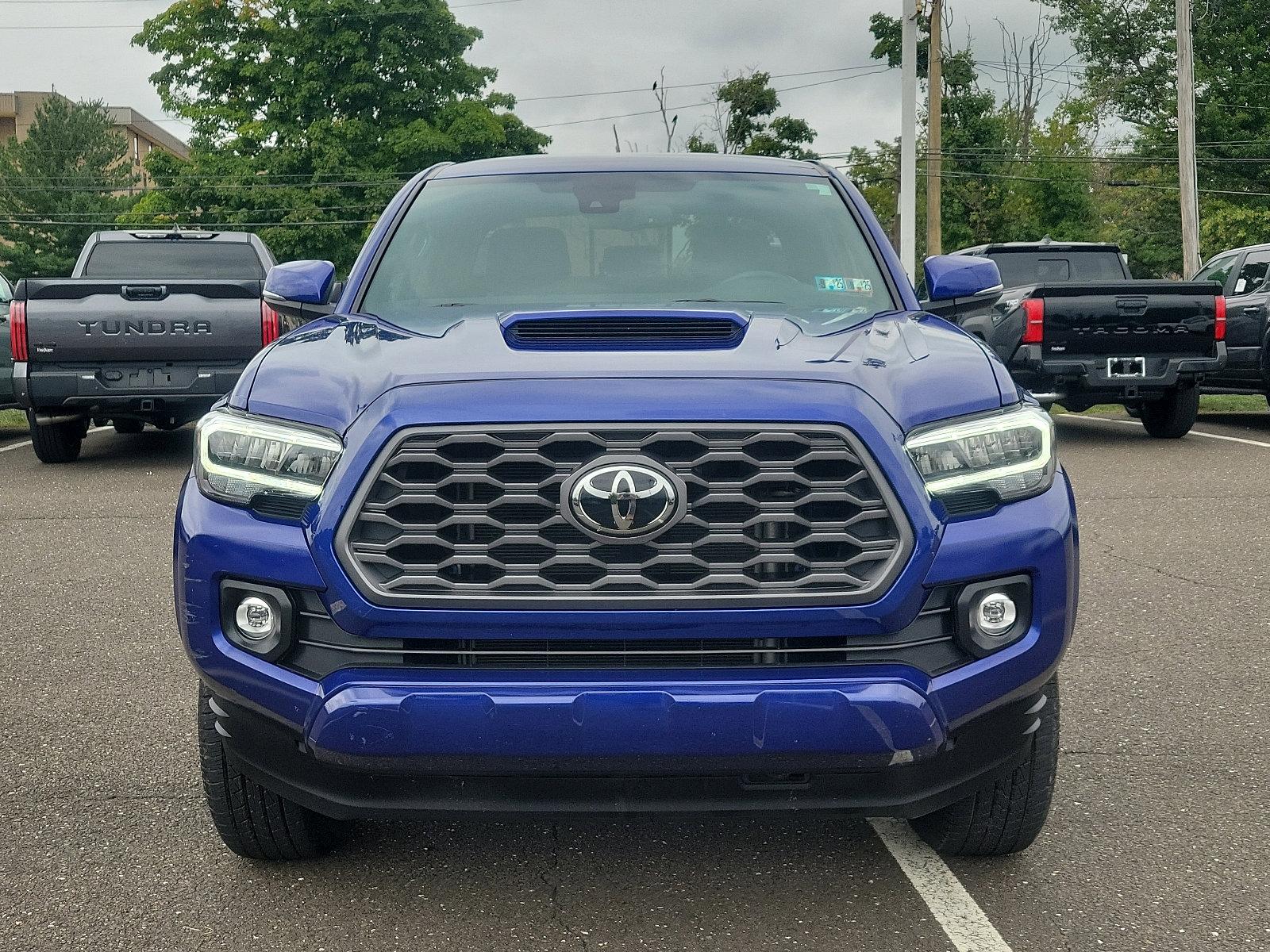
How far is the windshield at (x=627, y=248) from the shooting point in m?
4.09

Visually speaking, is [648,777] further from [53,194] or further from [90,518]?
[53,194]

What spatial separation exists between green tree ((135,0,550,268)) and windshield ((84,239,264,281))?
32.1m

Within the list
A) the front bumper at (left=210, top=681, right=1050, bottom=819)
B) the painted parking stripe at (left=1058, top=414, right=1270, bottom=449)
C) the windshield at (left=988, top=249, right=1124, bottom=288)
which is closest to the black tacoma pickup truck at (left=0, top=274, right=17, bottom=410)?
the windshield at (left=988, top=249, right=1124, bottom=288)

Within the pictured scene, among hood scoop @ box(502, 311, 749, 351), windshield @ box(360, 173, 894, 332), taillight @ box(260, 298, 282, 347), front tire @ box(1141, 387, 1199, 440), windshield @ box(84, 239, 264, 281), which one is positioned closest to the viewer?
hood scoop @ box(502, 311, 749, 351)

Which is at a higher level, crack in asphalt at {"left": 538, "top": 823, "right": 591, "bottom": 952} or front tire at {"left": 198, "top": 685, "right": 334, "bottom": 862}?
front tire at {"left": 198, "top": 685, "right": 334, "bottom": 862}

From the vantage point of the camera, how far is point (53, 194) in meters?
72.9

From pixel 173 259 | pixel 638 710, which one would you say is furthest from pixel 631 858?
pixel 173 259

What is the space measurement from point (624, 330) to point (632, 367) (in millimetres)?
381

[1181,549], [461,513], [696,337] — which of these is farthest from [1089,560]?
[461,513]

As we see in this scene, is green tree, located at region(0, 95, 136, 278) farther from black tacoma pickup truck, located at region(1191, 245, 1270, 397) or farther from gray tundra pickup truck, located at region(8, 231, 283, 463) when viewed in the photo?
black tacoma pickup truck, located at region(1191, 245, 1270, 397)

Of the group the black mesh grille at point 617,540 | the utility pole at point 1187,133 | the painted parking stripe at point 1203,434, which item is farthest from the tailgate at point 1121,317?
the utility pole at point 1187,133

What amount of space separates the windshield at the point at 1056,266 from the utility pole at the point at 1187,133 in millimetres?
13757

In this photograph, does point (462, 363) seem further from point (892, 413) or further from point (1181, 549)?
point (1181, 549)

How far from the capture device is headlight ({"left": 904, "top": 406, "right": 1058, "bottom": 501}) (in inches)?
114
